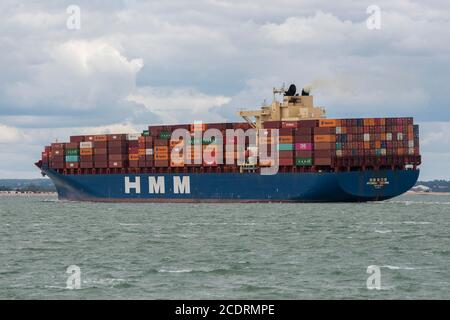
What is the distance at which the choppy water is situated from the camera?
29.8 meters

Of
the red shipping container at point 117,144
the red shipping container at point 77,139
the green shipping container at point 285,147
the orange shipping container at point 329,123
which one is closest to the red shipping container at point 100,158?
the red shipping container at point 117,144

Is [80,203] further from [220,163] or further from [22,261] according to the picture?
[22,261]

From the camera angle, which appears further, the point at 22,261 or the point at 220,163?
the point at 220,163

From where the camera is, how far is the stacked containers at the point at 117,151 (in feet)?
361

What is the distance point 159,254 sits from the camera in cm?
4134

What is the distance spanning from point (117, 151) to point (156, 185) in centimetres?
769

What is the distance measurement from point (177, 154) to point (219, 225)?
4427 cm

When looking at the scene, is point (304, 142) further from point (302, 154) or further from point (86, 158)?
point (86, 158)

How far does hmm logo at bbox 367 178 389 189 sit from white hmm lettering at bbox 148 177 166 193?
25797mm

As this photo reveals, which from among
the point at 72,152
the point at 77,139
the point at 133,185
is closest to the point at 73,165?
the point at 72,152

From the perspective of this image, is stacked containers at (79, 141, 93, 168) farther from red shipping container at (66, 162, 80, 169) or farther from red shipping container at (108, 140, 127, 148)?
red shipping container at (108, 140, 127, 148)

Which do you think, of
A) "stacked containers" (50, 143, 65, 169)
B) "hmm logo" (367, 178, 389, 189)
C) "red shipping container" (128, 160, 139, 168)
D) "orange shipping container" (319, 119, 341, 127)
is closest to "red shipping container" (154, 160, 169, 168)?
"red shipping container" (128, 160, 139, 168)

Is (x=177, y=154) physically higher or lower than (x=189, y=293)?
higher
